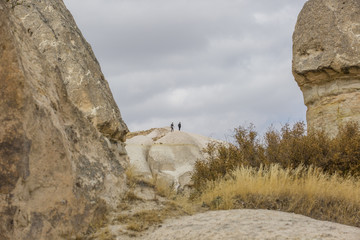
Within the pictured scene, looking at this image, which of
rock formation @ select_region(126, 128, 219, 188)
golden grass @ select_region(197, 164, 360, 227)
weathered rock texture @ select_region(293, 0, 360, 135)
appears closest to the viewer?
golden grass @ select_region(197, 164, 360, 227)

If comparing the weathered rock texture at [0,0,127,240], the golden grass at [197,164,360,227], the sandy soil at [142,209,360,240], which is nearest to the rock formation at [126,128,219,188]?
the golden grass at [197,164,360,227]

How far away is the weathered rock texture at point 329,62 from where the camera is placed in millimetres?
12523

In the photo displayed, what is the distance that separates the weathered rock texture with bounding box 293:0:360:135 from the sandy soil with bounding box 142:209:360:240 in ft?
26.6

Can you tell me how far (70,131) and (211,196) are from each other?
2784 mm

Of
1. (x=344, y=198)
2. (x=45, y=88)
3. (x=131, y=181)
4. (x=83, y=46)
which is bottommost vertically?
(x=344, y=198)

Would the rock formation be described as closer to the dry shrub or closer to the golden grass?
the dry shrub

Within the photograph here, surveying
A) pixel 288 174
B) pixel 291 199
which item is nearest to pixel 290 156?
pixel 288 174

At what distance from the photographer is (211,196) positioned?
278 inches

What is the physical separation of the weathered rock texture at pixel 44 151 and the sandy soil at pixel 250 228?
0.99 m

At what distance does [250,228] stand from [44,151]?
89.2 inches

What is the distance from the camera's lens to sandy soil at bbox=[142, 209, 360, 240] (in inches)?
167

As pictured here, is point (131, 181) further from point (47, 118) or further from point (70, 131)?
point (47, 118)

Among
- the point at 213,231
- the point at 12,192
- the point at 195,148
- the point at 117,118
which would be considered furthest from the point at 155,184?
the point at 195,148

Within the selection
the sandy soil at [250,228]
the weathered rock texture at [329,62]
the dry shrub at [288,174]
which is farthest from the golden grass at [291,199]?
the weathered rock texture at [329,62]
